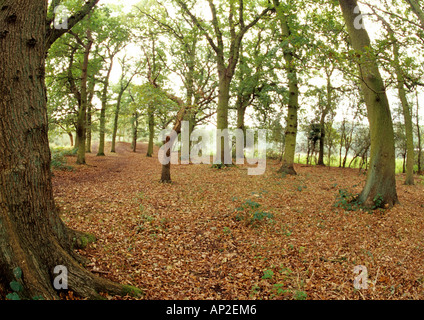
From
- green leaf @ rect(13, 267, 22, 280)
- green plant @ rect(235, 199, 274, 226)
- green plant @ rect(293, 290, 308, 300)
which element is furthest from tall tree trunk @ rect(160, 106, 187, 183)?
green leaf @ rect(13, 267, 22, 280)

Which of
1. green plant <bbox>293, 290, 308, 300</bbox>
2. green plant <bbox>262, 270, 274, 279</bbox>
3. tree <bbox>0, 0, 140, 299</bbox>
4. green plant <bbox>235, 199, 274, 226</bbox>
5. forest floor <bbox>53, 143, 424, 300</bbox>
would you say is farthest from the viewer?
green plant <bbox>235, 199, 274, 226</bbox>

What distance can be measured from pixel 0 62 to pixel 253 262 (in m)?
5.08

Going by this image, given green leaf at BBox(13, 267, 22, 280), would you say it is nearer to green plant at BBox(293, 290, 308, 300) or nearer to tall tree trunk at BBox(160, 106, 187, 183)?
green plant at BBox(293, 290, 308, 300)

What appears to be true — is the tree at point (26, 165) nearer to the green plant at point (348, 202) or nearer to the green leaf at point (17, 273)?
the green leaf at point (17, 273)

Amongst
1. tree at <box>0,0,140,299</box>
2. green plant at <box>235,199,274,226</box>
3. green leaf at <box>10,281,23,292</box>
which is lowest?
green plant at <box>235,199,274,226</box>

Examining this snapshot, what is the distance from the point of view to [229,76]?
16.0 meters

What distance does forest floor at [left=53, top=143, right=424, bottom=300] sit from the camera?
4.38 metres

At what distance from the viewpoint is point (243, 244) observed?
5996 millimetres

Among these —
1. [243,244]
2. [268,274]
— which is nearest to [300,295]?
[268,274]

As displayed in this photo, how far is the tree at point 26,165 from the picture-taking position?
296cm

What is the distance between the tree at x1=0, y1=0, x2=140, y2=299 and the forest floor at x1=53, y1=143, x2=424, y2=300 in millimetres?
1070

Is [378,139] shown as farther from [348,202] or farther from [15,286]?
[15,286]

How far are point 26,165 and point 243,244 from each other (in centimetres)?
449
